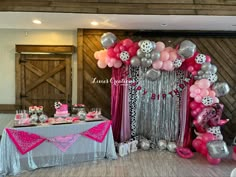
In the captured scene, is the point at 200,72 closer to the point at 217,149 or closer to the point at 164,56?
the point at 164,56

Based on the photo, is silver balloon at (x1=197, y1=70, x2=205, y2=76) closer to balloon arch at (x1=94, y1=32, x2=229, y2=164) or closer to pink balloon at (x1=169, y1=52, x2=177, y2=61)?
balloon arch at (x1=94, y1=32, x2=229, y2=164)

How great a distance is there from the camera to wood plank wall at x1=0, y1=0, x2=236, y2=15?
388 centimetres

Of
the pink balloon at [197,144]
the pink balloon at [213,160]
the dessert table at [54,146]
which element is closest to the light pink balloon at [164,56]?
the dessert table at [54,146]

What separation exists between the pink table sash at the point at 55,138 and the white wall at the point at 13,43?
1.43m

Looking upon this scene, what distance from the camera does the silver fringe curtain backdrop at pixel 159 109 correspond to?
16.2 feet

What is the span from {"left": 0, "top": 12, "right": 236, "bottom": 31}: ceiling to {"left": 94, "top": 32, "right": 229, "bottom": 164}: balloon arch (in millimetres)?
377

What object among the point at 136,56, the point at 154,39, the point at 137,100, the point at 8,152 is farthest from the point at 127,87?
the point at 8,152

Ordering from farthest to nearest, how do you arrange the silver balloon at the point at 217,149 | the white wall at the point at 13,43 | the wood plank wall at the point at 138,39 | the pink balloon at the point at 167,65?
1. the white wall at the point at 13,43
2. the wood plank wall at the point at 138,39
3. the pink balloon at the point at 167,65
4. the silver balloon at the point at 217,149

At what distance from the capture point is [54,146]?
390 cm

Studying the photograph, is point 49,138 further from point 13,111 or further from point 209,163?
point 209,163

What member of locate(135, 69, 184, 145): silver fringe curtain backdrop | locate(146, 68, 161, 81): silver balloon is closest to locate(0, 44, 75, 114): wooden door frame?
locate(135, 69, 184, 145): silver fringe curtain backdrop

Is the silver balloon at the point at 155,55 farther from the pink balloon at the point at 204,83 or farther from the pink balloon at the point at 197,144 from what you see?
the pink balloon at the point at 197,144

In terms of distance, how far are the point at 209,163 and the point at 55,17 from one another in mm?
3693

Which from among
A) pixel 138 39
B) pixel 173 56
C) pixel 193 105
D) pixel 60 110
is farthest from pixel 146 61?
pixel 60 110
